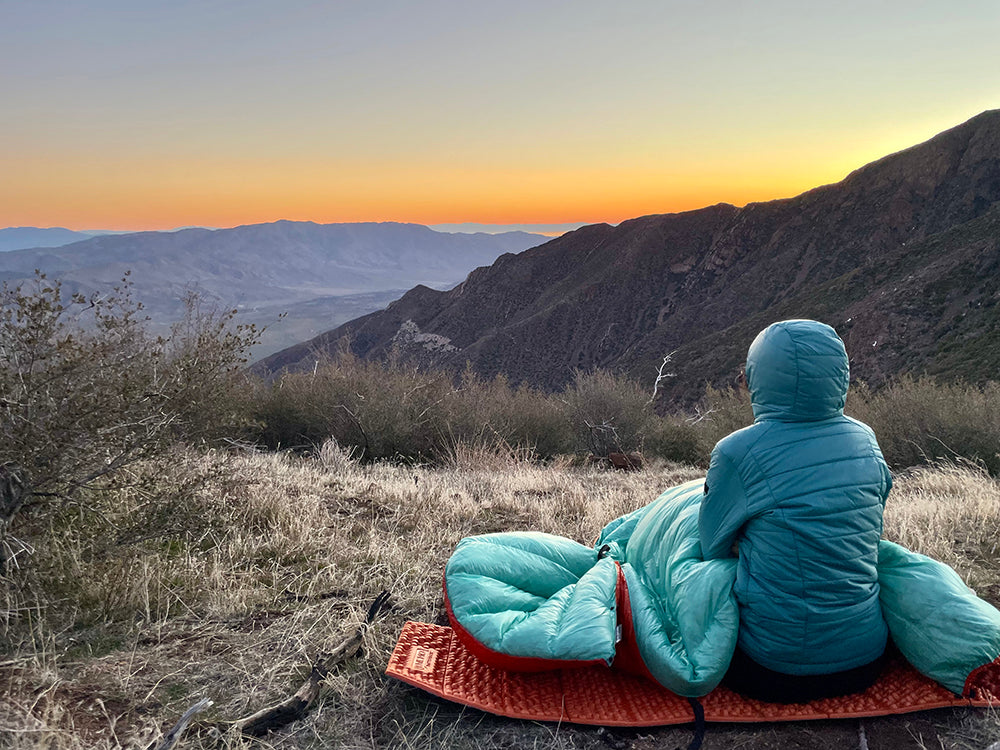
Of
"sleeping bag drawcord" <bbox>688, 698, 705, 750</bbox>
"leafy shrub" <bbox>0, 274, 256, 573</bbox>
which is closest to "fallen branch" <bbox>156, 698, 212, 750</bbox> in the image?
"leafy shrub" <bbox>0, 274, 256, 573</bbox>

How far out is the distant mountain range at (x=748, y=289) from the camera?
31906 millimetres

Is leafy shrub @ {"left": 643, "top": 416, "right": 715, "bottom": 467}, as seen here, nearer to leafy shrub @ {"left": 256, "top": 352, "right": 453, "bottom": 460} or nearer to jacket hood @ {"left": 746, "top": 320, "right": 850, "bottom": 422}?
leafy shrub @ {"left": 256, "top": 352, "right": 453, "bottom": 460}

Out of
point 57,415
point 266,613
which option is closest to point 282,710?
point 266,613

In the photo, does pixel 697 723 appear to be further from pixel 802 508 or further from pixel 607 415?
pixel 607 415

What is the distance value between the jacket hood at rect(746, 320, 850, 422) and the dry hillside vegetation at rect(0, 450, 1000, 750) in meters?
1.05

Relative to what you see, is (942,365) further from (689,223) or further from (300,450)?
(689,223)

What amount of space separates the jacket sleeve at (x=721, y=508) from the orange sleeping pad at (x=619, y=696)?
0.53m

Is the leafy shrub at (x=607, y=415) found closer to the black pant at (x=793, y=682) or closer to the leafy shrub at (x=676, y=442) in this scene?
the leafy shrub at (x=676, y=442)

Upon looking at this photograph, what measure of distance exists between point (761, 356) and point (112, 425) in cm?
280

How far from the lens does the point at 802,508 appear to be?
2.22 metres

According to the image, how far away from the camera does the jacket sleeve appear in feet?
7.63

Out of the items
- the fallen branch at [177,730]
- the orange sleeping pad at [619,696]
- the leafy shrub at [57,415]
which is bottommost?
the orange sleeping pad at [619,696]

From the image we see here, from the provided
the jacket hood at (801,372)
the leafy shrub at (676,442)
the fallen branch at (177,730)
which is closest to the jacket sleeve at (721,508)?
the jacket hood at (801,372)

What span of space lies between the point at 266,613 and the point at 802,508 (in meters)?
2.34
